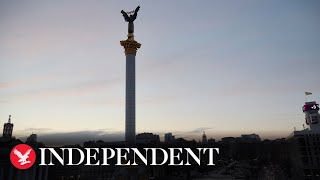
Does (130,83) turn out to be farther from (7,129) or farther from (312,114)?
(312,114)

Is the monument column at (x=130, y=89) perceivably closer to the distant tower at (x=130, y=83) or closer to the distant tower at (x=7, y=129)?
the distant tower at (x=130, y=83)

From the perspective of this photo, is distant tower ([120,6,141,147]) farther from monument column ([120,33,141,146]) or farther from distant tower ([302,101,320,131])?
distant tower ([302,101,320,131])

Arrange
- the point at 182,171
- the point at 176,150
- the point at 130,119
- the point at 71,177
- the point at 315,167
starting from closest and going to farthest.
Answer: the point at 176,150, the point at 130,119, the point at 71,177, the point at 315,167, the point at 182,171

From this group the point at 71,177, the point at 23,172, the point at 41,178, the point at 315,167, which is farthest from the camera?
the point at 315,167

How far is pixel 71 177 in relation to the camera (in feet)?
293

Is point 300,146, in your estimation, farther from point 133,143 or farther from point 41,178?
point 41,178

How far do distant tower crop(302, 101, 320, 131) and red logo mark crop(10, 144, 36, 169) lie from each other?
408ft

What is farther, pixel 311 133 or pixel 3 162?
pixel 311 133

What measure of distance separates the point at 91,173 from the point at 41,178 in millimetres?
48068

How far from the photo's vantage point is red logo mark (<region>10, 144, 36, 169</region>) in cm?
2855

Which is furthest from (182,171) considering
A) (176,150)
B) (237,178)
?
(176,150)

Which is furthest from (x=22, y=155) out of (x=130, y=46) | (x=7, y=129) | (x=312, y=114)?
(x=312, y=114)

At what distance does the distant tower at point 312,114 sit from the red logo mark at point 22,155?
124503 mm

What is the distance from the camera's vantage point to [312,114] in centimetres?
12925
